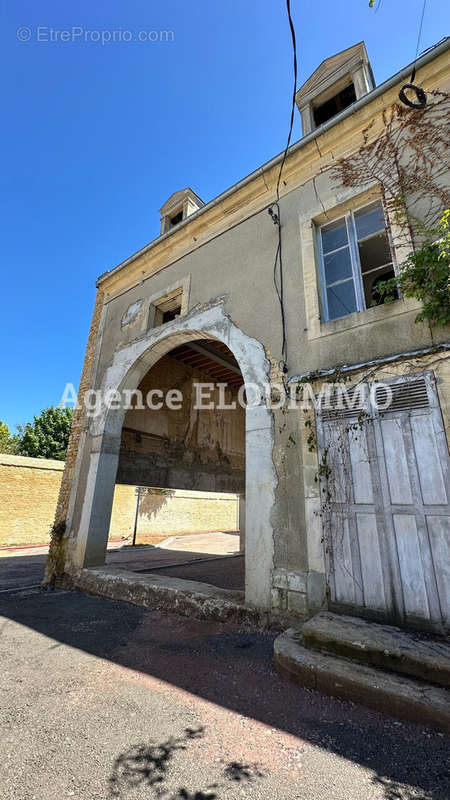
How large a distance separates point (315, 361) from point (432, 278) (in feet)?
4.59

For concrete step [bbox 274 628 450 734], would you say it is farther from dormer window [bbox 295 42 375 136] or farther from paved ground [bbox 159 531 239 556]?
paved ground [bbox 159 531 239 556]

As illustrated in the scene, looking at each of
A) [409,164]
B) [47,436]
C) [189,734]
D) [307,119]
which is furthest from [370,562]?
[47,436]

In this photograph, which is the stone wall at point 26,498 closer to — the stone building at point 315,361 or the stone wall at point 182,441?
the stone wall at point 182,441

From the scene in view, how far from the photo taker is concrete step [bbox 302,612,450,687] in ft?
7.07

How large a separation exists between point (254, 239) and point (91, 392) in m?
4.37

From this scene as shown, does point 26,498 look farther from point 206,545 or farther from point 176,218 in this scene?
point 176,218

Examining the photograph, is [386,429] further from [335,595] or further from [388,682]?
[388,682]

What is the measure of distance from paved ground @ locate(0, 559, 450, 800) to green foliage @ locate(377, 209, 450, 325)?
3.16 meters

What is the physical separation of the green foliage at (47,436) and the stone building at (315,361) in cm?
1937

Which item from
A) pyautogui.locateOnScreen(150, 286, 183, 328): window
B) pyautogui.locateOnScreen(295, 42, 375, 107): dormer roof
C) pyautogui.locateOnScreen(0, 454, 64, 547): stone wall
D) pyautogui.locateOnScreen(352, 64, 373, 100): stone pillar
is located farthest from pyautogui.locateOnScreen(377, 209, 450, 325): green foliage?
pyautogui.locateOnScreen(0, 454, 64, 547): stone wall

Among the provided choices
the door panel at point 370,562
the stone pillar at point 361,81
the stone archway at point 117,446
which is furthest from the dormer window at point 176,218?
the door panel at point 370,562

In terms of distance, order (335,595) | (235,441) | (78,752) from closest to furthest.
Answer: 1. (78,752)
2. (335,595)
3. (235,441)

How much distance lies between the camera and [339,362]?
376 cm

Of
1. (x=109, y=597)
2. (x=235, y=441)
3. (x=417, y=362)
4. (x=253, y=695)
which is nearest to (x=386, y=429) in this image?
(x=417, y=362)
